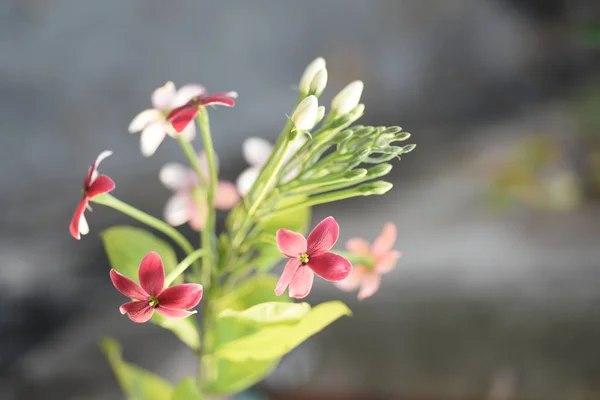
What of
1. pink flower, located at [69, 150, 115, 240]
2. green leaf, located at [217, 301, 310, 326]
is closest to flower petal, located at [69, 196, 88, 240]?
pink flower, located at [69, 150, 115, 240]

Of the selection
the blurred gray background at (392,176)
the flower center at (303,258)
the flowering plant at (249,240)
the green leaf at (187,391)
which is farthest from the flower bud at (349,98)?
the blurred gray background at (392,176)

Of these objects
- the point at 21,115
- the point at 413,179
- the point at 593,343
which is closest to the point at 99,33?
the point at 21,115

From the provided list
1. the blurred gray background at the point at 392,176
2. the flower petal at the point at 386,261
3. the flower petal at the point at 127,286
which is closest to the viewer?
the flower petal at the point at 127,286

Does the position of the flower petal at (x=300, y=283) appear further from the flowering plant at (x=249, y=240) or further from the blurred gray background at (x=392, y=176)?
the blurred gray background at (x=392, y=176)

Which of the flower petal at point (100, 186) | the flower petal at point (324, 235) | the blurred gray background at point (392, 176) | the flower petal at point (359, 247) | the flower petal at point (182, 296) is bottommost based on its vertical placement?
the flower petal at point (182, 296)

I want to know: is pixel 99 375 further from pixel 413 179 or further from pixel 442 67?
pixel 442 67

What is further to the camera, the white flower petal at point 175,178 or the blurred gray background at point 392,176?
the blurred gray background at point 392,176

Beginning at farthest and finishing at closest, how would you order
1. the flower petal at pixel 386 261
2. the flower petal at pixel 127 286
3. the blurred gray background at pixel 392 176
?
the blurred gray background at pixel 392 176 → the flower petal at pixel 386 261 → the flower petal at pixel 127 286
